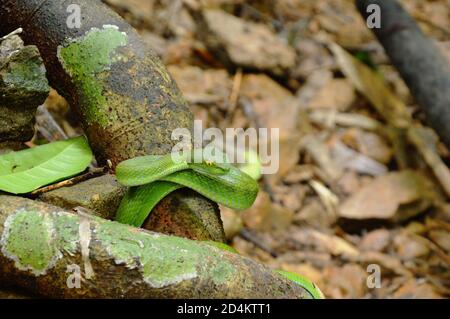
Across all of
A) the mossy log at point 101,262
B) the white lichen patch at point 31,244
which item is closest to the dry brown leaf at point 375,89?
the mossy log at point 101,262

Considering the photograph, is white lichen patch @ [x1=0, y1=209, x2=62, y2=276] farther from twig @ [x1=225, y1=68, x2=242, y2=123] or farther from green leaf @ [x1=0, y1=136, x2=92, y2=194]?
twig @ [x1=225, y1=68, x2=242, y2=123]

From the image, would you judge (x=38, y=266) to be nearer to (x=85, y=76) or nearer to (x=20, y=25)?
(x=85, y=76)

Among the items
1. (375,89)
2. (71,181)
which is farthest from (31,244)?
(375,89)

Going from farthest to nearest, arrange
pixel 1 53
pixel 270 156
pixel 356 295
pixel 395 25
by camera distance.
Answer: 1. pixel 395 25
2. pixel 270 156
3. pixel 356 295
4. pixel 1 53

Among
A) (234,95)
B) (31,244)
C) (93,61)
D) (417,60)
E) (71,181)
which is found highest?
(93,61)

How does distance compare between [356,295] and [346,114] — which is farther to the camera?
[346,114]

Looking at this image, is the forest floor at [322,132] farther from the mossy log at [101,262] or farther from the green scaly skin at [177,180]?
the mossy log at [101,262]

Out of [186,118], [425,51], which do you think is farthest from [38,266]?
[425,51]

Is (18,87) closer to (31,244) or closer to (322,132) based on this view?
(31,244)
